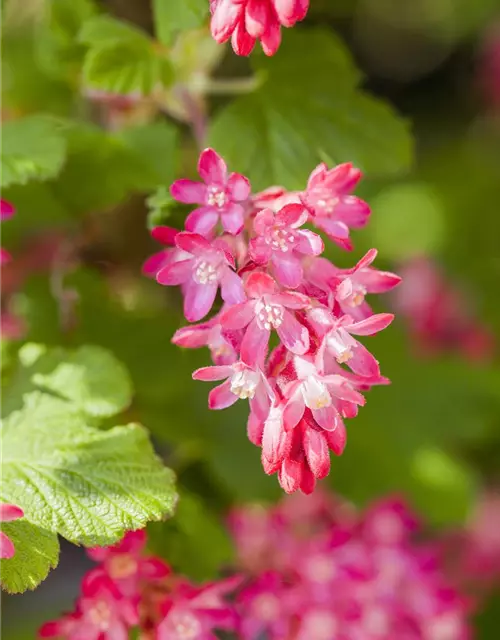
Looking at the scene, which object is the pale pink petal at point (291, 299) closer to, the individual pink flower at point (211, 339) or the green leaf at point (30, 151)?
the individual pink flower at point (211, 339)

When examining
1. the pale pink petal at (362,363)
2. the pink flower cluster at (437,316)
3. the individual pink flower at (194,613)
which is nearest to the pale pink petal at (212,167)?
the pale pink petal at (362,363)

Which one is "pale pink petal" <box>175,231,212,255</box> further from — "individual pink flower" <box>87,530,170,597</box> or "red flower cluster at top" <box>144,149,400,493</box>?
"individual pink flower" <box>87,530,170,597</box>

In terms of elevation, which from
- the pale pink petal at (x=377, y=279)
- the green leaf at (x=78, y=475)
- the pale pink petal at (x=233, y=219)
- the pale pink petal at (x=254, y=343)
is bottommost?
the green leaf at (x=78, y=475)

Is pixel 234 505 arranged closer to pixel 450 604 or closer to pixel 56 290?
pixel 450 604

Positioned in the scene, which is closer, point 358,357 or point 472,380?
point 358,357

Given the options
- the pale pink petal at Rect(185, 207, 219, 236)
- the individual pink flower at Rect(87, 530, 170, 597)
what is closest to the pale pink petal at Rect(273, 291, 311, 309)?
the pale pink petal at Rect(185, 207, 219, 236)

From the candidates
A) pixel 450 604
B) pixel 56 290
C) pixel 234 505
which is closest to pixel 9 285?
pixel 56 290

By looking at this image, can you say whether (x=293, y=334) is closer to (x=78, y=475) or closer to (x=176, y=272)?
(x=176, y=272)
